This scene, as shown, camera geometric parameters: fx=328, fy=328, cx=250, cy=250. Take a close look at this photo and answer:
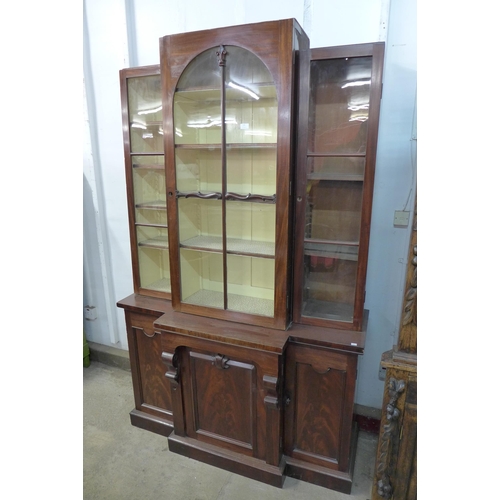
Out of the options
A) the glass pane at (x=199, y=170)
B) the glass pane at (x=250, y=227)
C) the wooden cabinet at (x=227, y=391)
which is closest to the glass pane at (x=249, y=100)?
the glass pane at (x=199, y=170)

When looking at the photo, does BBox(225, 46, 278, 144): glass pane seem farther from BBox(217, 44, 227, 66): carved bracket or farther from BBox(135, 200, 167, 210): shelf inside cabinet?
BBox(135, 200, 167, 210): shelf inside cabinet

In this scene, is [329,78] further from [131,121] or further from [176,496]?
[176,496]

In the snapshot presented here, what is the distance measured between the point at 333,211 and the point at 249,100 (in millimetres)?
703

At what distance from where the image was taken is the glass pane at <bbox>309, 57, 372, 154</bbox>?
153 cm

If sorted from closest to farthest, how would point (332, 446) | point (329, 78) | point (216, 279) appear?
1. point (329, 78)
2. point (332, 446)
3. point (216, 279)

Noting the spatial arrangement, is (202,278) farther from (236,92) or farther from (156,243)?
(236,92)

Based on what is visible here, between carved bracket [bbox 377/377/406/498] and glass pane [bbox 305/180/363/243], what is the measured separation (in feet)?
2.24

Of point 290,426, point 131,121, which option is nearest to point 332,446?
point 290,426

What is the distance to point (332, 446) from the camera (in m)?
1.72

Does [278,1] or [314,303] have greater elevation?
[278,1]

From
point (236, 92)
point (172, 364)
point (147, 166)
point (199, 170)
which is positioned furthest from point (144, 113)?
point (172, 364)

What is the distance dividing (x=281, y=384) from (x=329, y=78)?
1.52 meters

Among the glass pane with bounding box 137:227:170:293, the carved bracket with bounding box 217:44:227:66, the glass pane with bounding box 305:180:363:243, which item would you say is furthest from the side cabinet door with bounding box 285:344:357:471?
the carved bracket with bounding box 217:44:227:66

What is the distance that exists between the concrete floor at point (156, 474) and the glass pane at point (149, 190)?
1.40m
